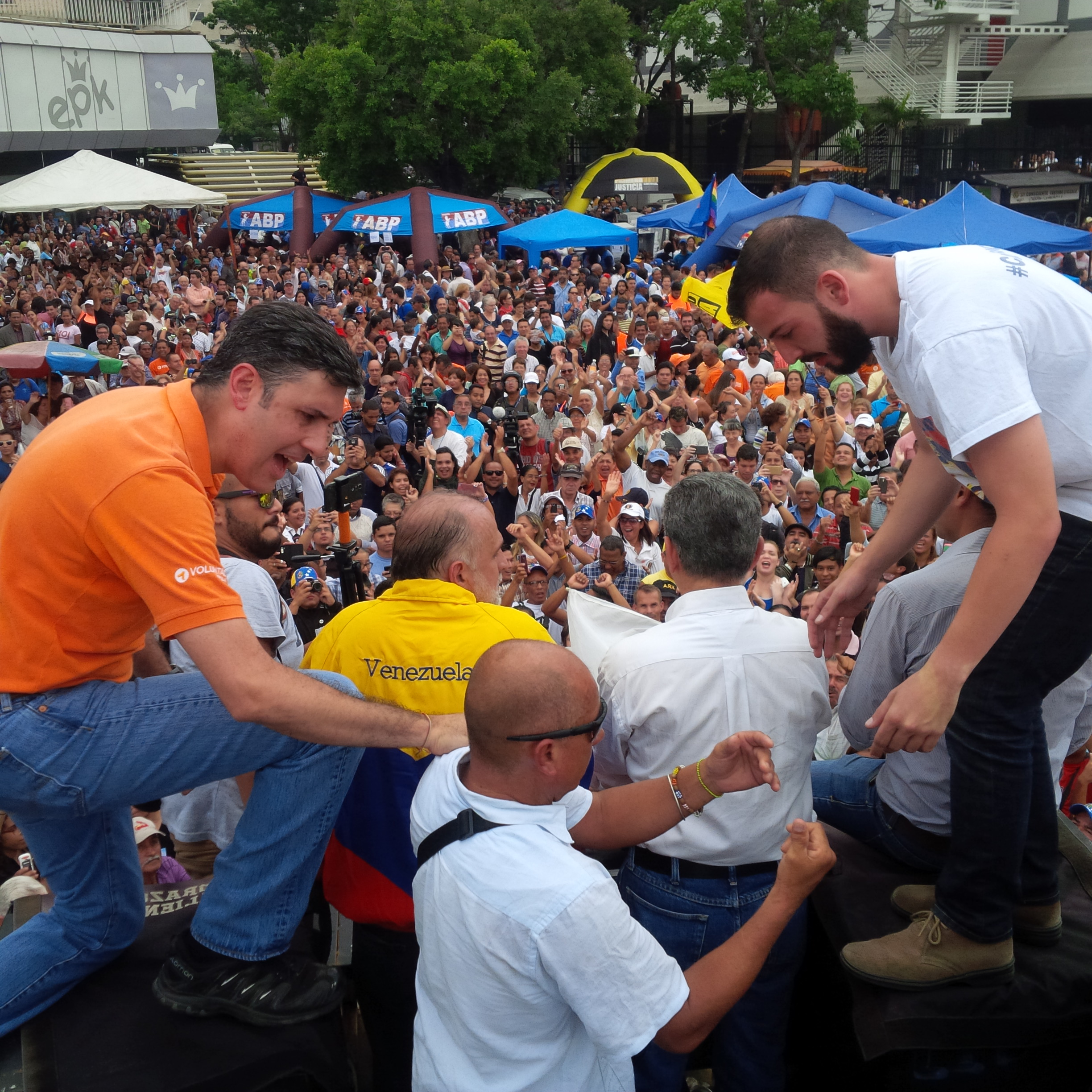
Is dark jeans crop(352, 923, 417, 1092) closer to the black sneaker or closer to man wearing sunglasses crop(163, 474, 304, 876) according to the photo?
the black sneaker

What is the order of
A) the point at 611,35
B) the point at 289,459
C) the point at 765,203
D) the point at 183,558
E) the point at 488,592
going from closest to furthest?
the point at 183,558
the point at 289,459
the point at 488,592
the point at 765,203
the point at 611,35

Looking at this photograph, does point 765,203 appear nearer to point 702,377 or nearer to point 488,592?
point 702,377

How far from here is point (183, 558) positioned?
209 cm

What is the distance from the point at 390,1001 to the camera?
2814mm

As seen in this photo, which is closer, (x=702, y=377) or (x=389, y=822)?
(x=389, y=822)

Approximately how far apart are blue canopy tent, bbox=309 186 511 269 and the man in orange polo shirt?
2018cm

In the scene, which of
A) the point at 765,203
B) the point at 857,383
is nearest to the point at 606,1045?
the point at 857,383

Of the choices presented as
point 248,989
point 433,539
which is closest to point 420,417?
point 433,539

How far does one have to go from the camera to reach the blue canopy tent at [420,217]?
22.3m

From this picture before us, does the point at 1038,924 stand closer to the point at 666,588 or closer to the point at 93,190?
the point at 666,588

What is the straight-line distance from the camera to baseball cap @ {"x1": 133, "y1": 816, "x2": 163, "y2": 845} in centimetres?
452

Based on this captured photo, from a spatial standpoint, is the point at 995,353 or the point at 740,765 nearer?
the point at 995,353

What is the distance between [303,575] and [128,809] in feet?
14.0

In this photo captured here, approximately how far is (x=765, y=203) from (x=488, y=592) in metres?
16.6
